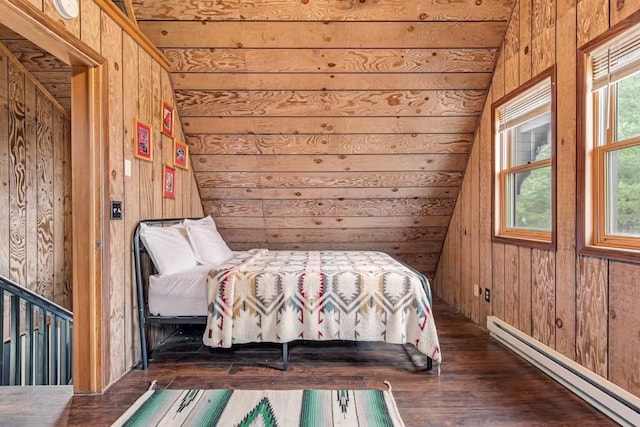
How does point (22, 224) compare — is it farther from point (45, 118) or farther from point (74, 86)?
point (74, 86)

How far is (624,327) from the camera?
5.27 ft

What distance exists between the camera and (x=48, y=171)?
304cm

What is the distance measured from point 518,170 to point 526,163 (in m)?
0.07

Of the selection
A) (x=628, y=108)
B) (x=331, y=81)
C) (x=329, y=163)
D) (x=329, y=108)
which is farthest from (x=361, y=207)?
(x=628, y=108)

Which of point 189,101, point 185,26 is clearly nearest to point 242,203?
point 189,101

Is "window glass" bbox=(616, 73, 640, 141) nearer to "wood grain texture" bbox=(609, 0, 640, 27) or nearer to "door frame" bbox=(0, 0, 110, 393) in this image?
"wood grain texture" bbox=(609, 0, 640, 27)

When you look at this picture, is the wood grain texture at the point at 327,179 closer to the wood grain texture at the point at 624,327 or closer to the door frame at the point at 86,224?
the door frame at the point at 86,224

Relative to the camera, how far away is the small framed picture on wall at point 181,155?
9.34 ft

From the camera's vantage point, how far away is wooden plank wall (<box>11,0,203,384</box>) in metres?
1.92

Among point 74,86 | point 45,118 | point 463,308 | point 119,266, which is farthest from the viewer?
point 463,308

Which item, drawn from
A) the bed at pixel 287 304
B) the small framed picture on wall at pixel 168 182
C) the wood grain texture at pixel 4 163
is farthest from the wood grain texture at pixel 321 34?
the bed at pixel 287 304

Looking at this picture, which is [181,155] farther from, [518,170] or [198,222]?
[518,170]

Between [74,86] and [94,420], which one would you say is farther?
[74,86]

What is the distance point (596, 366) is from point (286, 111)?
268 cm
